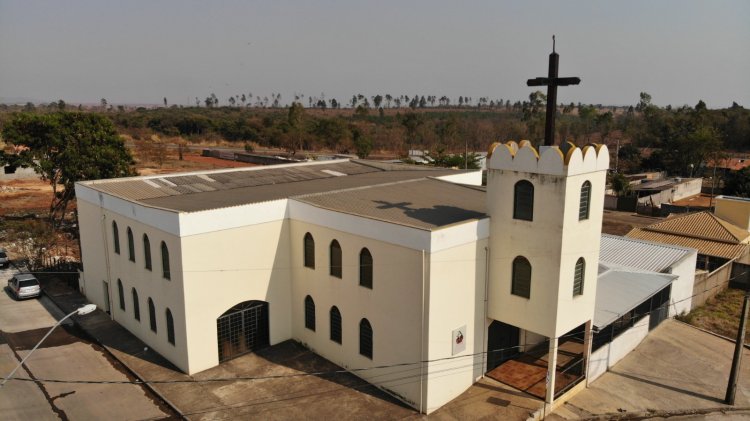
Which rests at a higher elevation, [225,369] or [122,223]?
[122,223]

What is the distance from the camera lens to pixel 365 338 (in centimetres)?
1880

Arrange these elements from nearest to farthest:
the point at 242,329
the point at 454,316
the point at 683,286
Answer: the point at 454,316 < the point at 242,329 < the point at 683,286

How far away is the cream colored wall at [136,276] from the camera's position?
19.1 meters

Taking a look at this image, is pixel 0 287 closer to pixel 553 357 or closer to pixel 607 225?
pixel 553 357

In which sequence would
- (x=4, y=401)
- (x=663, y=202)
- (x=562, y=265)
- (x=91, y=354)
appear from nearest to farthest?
1. (x=562, y=265)
2. (x=4, y=401)
3. (x=91, y=354)
4. (x=663, y=202)

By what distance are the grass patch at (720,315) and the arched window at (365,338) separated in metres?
16.1

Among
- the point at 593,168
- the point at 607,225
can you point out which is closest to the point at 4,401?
the point at 593,168

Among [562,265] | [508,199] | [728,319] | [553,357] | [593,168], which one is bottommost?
[728,319]

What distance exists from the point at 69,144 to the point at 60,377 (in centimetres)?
2163

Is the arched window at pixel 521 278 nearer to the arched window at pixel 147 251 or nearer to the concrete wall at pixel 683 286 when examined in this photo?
the concrete wall at pixel 683 286

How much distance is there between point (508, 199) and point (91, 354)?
1740 centimetres

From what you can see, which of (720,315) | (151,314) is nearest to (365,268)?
(151,314)

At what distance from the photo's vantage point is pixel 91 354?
2128 centimetres

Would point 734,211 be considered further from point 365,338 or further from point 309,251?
point 309,251
